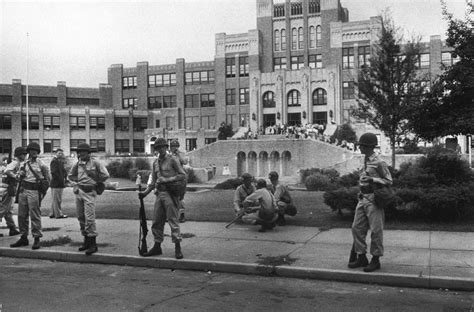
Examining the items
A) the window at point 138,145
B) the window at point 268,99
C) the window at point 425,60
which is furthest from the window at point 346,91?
the window at point 138,145

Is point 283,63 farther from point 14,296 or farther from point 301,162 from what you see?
point 14,296

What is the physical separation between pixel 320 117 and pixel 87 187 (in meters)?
57.4

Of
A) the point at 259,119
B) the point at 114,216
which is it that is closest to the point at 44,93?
the point at 259,119

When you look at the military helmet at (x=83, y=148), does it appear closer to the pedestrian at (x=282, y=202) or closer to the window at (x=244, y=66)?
the pedestrian at (x=282, y=202)

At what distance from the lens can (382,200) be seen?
7480mm

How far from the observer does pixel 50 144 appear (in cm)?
7344

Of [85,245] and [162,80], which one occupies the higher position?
[162,80]

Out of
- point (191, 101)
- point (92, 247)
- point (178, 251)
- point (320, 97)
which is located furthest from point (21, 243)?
point (191, 101)

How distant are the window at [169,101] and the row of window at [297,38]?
706 inches

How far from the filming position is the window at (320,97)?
212 feet

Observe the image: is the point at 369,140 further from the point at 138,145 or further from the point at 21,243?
the point at 138,145

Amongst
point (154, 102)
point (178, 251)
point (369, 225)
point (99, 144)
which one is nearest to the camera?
point (369, 225)

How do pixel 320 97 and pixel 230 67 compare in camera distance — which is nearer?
pixel 320 97

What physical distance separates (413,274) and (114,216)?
31.2 ft
